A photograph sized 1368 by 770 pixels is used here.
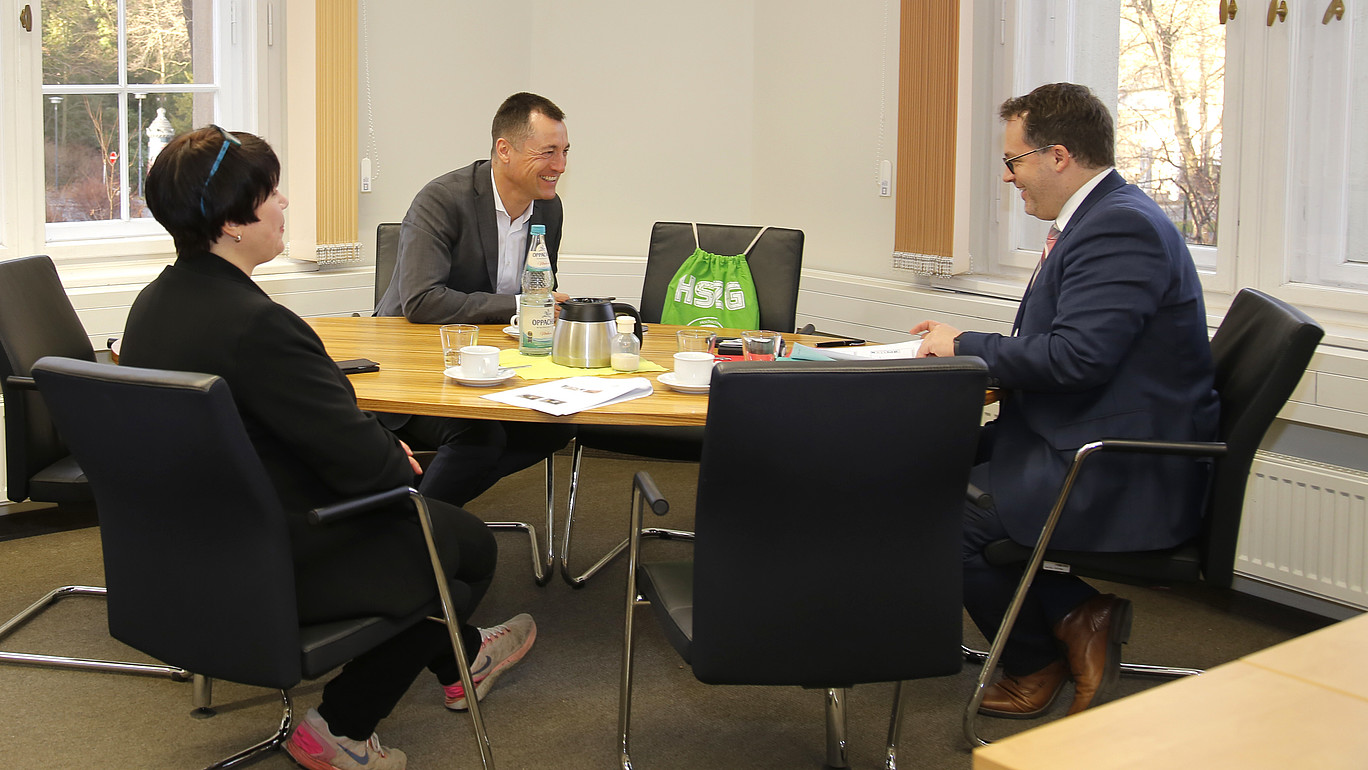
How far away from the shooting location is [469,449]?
121 inches

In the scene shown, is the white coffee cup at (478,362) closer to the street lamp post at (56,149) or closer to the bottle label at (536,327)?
the bottle label at (536,327)

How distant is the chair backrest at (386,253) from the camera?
3.81 meters

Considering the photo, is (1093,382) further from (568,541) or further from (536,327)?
(568,541)

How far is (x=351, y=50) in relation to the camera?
4.32 m

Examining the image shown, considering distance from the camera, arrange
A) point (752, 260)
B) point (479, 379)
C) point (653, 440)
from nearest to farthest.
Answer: point (479, 379)
point (653, 440)
point (752, 260)

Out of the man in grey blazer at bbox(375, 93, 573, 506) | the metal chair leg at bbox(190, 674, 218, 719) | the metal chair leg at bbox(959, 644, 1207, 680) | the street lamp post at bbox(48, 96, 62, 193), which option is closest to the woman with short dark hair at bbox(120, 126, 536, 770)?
the metal chair leg at bbox(190, 674, 218, 719)

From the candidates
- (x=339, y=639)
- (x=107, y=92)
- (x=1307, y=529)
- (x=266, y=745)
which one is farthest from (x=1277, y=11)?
(x=107, y=92)

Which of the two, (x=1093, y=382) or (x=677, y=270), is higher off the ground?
(x=677, y=270)

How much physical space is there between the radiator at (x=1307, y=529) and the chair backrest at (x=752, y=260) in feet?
4.73

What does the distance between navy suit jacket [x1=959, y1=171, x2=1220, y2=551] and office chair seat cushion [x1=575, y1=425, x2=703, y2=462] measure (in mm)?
932

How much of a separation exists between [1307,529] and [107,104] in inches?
161

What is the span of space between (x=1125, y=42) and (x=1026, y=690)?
7.33ft

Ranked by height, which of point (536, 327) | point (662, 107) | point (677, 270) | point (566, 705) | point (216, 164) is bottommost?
point (566, 705)

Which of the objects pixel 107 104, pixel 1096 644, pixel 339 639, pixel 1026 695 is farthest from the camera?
pixel 107 104
